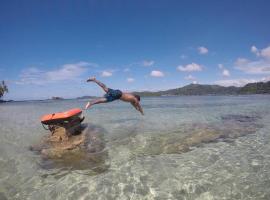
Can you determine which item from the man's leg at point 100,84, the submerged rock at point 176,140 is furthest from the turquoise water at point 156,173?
the man's leg at point 100,84

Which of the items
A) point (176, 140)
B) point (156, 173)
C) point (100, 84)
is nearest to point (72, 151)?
point (100, 84)

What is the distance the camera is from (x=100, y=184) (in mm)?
7133

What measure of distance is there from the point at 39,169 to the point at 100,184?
3.02 metres

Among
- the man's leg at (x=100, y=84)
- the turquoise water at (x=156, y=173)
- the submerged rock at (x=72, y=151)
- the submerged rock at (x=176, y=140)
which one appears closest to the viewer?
the turquoise water at (x=156, y=173)

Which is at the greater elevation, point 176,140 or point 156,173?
point 176,140

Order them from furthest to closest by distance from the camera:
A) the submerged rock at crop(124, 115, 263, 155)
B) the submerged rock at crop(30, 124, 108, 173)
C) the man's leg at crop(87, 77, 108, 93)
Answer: the man's leg at crop(87, 77, 108, 93)
the submerged rock at crop(124, 115, 263, 155)
the submerged rock at crop(30, 124, 108, 173)

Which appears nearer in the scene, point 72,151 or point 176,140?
point 72,151

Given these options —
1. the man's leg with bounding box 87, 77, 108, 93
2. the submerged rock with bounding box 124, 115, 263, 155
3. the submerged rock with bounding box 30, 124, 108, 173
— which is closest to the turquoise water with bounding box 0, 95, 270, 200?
the submerged rock with bounding box 124, 115, 263, 155

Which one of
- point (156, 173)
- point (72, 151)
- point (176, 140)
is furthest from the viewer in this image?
point (176, 140)

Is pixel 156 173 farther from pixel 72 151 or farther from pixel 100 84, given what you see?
pixel 100 84

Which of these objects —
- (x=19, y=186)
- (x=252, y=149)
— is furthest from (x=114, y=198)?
(x=252, y=149)

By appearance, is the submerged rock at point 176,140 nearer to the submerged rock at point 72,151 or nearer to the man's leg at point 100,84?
the submerged rock at point 72,151

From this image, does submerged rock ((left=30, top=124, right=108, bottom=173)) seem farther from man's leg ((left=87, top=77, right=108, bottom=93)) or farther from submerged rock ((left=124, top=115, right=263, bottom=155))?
man's leg ((left=87, top=77, right=108, bottom=93))

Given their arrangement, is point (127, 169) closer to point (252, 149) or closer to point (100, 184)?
point (100, 184)
